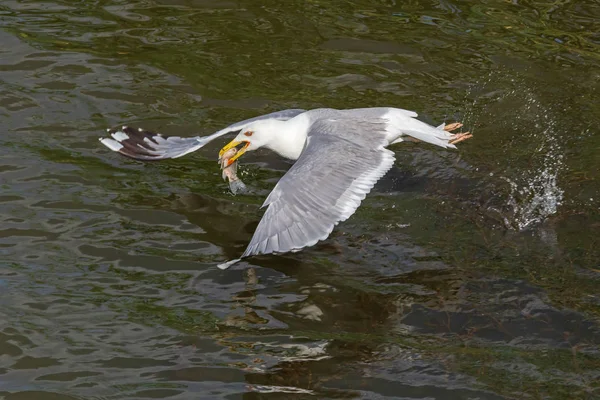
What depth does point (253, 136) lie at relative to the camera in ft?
25.0

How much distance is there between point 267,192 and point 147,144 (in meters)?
1.07

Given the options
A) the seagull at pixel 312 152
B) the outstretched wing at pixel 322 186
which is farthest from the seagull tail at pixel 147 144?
the outstretched wing at pixel 322 186

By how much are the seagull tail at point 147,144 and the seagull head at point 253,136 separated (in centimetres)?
24

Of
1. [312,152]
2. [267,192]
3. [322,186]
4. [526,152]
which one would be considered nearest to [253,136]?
[267,192]

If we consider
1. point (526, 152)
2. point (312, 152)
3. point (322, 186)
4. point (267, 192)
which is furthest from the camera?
point (526, 152)

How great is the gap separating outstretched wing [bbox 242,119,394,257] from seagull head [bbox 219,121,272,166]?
44 cm

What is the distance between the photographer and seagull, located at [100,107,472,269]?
6211 mm

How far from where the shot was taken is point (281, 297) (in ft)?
20.3

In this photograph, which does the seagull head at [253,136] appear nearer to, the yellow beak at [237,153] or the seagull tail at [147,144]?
the yellow beak at [237,153]

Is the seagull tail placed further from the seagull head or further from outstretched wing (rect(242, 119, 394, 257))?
outstretched wing (rect(242, 119, 394, 257))

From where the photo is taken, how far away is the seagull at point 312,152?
6.21 metres

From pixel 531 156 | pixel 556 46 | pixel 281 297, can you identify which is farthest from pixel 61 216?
pixel 556 46

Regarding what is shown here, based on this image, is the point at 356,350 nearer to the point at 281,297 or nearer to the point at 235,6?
the point at 281,297

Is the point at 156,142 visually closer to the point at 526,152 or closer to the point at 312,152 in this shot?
the point at 312,152
